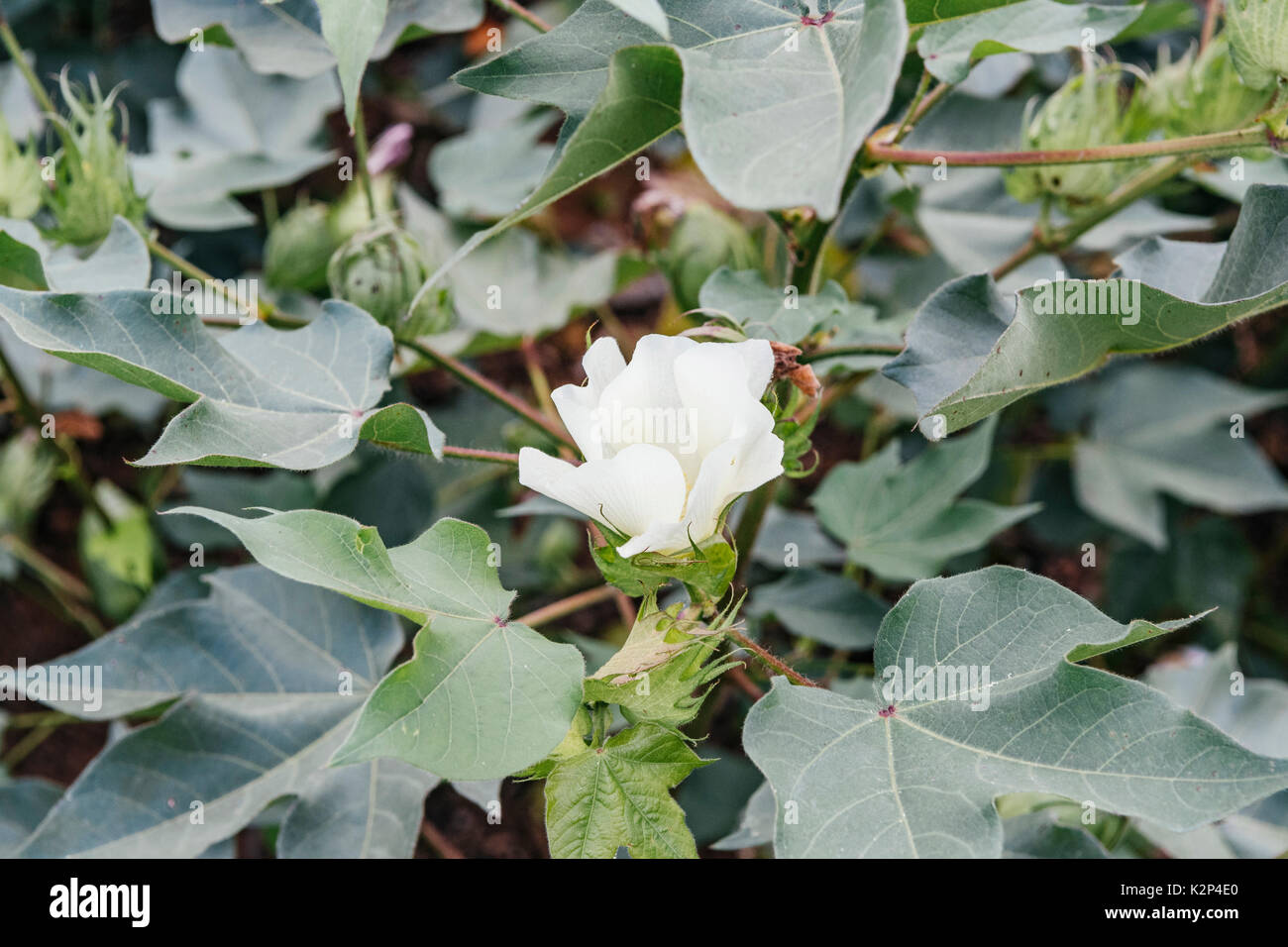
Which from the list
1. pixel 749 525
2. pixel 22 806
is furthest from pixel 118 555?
pixel 749 525

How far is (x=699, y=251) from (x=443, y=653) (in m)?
0.47

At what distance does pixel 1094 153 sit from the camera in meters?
0.62

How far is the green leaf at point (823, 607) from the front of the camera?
0.85 metres

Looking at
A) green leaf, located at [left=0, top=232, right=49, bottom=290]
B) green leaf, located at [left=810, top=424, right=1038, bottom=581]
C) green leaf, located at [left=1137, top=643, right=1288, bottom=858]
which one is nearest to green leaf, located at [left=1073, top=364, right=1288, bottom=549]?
green leaf, located at [left=1137, top=643, right=1288, bottom=858]

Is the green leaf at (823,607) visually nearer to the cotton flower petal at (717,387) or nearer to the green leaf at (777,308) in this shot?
the green leaf at (777,308)

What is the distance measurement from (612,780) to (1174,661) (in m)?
0.75

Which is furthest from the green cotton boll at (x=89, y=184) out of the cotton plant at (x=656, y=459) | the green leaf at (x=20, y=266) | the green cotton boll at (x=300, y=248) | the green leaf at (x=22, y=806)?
the green leaf at (x=22, y=806)

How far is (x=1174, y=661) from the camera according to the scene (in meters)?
1.04

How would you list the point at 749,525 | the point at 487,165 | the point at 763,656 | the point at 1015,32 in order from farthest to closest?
the point at 487,165 < the point at 749,525 < the point at 1015,32 < the point at 763,656

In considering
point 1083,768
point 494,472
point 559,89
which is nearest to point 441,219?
point 494,472

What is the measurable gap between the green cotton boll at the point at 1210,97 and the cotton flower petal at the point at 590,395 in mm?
515

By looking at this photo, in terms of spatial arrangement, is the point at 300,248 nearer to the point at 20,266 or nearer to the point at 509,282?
the point at 509,282
